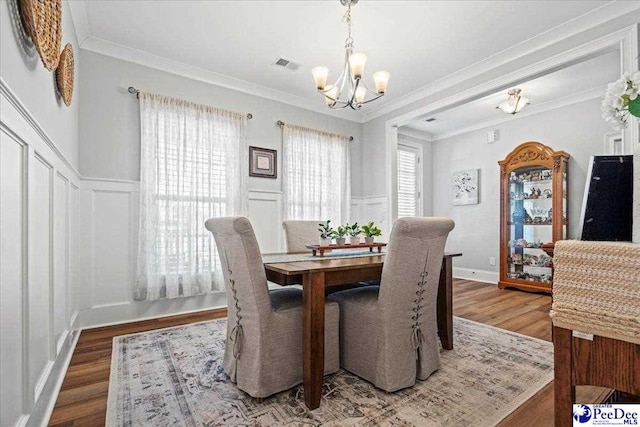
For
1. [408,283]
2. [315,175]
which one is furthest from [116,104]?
[408,283]

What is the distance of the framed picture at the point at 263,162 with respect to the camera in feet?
12.3

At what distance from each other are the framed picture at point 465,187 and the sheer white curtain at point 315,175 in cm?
212

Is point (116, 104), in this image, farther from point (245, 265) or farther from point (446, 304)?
point (446, 304)

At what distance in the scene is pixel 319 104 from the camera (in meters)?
4.31

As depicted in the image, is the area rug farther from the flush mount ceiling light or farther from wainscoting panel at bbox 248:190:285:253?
the flush mount ceiling light

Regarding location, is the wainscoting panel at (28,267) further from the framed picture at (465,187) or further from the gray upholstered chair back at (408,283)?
the framed picture at (465,187)

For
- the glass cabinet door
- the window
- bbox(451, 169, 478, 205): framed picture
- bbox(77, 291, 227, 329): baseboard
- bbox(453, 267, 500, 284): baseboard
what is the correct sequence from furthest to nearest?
the window → bbox(451, 169, 478, 205): framed picture → bbox(453, 267, 500, 284): baseboard → the glass cabinet door → bbox(77, 291, 227, 329): baseboard

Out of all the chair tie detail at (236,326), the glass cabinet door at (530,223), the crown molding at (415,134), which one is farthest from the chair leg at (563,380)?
the crown molding at (415,134)

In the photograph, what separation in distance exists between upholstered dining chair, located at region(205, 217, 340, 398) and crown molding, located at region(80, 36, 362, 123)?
2314 mm

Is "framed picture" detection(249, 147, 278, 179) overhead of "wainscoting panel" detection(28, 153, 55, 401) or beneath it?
overhead

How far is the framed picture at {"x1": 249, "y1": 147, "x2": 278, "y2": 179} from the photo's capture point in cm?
375

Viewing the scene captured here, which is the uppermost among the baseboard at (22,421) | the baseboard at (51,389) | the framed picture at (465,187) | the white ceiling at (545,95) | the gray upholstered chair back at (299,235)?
the white ceiling at (545,95)

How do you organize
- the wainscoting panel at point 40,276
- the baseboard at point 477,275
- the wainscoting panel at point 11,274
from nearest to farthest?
the wainscoting panel at point 11,274, the wainscoting panel at point 40,276, the baseboard at point 477,275

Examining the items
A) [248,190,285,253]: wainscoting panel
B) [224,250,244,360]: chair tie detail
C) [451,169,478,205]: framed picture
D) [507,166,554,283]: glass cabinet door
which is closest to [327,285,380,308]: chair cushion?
[224,250,244,360]: chair tie detail
